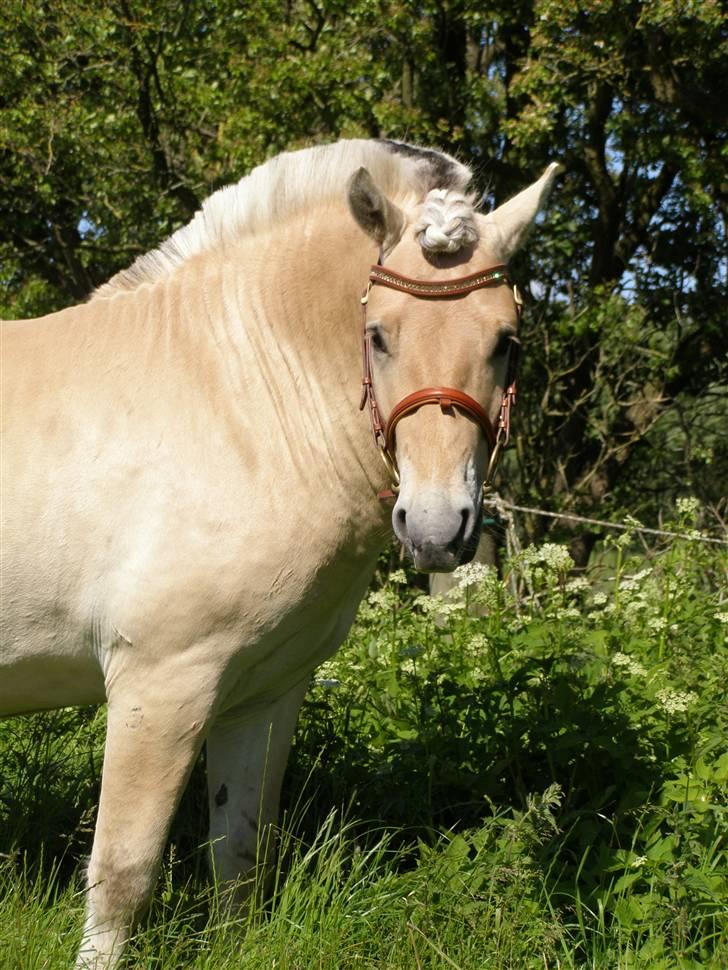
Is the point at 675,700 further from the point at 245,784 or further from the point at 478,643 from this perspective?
the point at 245,784

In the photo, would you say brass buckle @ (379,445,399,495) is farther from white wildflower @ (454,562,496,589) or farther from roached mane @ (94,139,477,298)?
white wildflower @ (454,562,496,589)

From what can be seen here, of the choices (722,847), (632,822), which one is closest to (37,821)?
(632,822)

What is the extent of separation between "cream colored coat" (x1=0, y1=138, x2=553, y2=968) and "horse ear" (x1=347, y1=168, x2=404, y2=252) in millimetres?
11

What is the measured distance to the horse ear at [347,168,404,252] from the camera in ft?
8.55

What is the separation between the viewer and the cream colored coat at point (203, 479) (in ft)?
8.67

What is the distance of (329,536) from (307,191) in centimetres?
103

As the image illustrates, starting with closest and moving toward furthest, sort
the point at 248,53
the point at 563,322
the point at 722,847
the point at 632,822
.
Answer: the point at 722,847, the point at 632,822, the point at 248,53, the point at 563,322

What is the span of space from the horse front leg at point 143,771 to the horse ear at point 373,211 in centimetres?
126

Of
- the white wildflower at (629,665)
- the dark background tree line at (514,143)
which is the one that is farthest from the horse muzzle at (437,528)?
the dark background tree line at (514,143)

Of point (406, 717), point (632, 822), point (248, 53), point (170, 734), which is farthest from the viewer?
point (248, 53)

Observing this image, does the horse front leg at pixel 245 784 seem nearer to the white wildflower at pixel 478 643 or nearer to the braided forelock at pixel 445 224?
the white wildflower at pixel 478 643

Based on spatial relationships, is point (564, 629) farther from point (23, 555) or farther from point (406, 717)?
point (23, 555)

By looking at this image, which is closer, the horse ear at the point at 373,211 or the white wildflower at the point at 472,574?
the horse ear at the point at 373,211

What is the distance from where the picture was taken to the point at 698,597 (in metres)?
5.14
